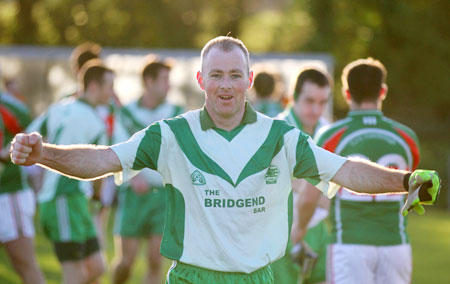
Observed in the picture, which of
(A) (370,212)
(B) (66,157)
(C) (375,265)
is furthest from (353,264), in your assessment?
(B) (66,157)

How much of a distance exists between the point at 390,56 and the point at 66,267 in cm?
3299

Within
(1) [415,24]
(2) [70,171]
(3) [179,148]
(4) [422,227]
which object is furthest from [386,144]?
(1) [415,24]

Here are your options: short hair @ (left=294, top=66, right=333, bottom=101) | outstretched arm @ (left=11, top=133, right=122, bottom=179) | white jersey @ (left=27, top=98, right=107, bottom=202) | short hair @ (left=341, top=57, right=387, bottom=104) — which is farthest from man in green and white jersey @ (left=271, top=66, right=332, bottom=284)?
outstretched arm @ (left=11, top=133, right=122, bottom=179)

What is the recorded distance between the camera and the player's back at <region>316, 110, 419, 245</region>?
6.10 m

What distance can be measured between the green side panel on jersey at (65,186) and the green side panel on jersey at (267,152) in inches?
157

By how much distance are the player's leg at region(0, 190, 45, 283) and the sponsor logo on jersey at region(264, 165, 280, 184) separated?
14.4 feet

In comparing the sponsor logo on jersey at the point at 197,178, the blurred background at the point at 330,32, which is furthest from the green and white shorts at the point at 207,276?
the blurred background at the point at 330,32

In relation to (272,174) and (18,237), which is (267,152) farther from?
(18,237)

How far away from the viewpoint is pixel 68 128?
8250 mm

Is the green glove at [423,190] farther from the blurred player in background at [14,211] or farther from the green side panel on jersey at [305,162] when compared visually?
the blurred player in background at [14,211]

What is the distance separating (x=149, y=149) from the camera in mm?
4582

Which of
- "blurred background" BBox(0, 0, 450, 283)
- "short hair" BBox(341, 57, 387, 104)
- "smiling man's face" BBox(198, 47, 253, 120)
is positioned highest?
"blurred background" BBox(0, 0, 450, 283)

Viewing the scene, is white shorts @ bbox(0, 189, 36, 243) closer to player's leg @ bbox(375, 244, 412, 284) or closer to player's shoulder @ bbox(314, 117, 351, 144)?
player's shoulder @ bbox(314, 117, 351, 144)

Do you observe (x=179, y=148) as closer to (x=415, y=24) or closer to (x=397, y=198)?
(x=397, y=198)
